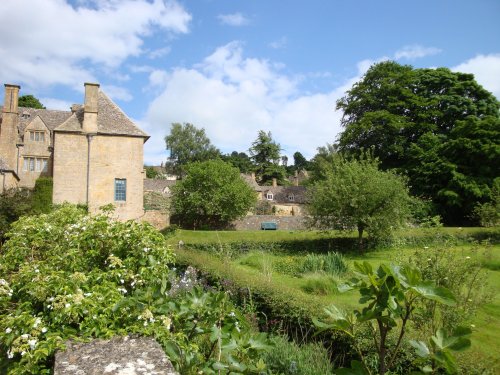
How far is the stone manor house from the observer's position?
27.9 metres

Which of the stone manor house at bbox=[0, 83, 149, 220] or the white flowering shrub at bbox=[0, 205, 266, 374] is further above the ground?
the stone manor house at bbox=[0, 83, 149, 220]

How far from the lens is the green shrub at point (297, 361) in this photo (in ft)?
16.9

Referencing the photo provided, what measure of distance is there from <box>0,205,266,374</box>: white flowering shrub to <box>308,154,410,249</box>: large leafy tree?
1742cm

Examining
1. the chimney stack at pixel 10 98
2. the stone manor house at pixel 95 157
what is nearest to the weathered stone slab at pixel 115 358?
the stone manor house at pixel 95 157

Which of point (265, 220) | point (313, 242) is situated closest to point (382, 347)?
point (313, 242)

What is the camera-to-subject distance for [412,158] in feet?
118

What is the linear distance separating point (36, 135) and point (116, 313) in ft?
114

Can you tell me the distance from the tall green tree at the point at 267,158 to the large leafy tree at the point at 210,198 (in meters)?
41.0

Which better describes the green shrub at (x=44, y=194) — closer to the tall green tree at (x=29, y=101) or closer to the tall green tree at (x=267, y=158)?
the tall green tree at (x=29, y=101)

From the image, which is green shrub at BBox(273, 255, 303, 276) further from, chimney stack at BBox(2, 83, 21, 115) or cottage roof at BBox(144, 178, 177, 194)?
cottage roof at BBox(144, 178, 177, 194)

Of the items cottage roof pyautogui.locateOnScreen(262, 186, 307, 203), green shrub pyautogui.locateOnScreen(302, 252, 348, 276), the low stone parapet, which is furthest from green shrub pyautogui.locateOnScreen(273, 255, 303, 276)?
cottage roof pyautogui.locateOnScreen(262, 186, 307, 203)

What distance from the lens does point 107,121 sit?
29.4 m

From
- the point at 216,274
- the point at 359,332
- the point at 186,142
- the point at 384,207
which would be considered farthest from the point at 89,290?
the point at 186,142

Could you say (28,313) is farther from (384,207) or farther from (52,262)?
(384,207)
